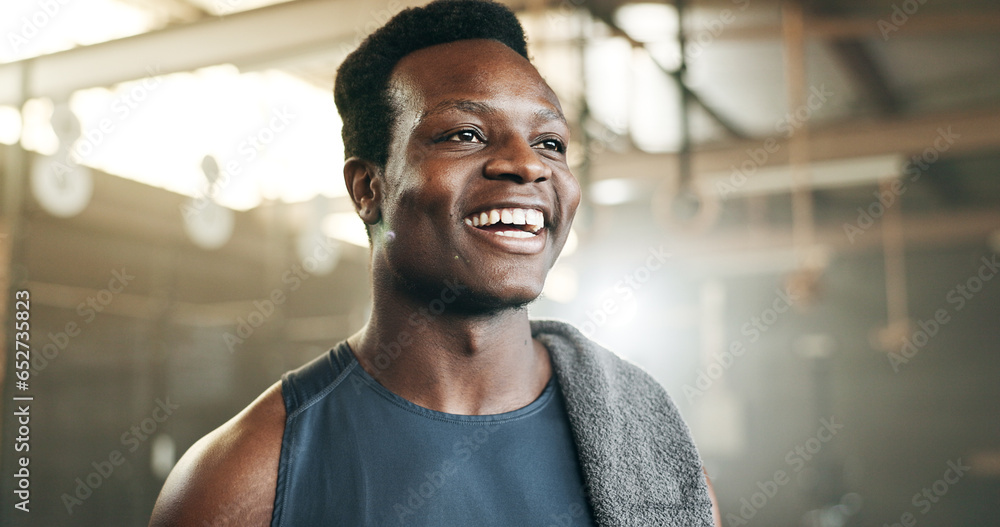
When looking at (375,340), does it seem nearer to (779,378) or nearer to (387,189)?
(387,189)

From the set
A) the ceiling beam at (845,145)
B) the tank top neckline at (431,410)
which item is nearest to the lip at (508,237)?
the tank top neckline at (431,410)

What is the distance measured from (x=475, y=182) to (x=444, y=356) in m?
0.24

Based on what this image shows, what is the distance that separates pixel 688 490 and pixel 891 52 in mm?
3871

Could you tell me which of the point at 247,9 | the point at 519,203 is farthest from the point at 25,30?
the point at 519,203

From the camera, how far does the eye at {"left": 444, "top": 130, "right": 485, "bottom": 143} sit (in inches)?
38.0

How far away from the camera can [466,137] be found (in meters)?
0.97

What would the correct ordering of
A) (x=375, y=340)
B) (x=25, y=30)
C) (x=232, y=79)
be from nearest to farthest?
(x=375, y=340) → (x=25, y=30) → (x=232, y=79)

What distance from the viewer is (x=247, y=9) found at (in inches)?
110

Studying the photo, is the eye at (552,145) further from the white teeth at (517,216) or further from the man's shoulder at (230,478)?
the man's shoulder at (230,478)

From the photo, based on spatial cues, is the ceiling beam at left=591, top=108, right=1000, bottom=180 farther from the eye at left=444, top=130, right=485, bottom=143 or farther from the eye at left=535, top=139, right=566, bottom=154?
the eye at left=444, top=130, right=485, bottom=143

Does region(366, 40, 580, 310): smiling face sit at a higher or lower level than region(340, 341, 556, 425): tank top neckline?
higher

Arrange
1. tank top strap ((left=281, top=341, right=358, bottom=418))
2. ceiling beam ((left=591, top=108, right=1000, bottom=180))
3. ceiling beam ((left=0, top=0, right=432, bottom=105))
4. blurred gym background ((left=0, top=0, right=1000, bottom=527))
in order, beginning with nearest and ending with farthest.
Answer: tank top strap ((left=281, top=341, right=358, bottom=418)) < ceiling beam ((left=0, top=0, right=432, bottom=105)) < blurred gym background ((left=0, top=0, right=1000, bottom=527)) < ceiling beam ((left=591, top=108, right=1000, bottom=180))

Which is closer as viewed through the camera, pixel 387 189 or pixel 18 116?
pixel 387 189

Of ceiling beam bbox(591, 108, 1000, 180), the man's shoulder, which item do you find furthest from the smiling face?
ceiling beam bbox(591, 108, 1000, 180)
